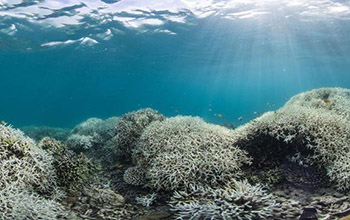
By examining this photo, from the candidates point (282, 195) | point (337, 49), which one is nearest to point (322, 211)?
point (282, 195)

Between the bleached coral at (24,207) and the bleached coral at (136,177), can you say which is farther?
the bleached coral at (136,177)

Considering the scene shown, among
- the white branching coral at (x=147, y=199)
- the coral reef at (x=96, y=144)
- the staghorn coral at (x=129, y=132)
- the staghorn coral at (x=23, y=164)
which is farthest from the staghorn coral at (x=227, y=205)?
the coral reef at (x=96, y=144)

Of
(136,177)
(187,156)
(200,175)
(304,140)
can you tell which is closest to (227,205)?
(200,175)

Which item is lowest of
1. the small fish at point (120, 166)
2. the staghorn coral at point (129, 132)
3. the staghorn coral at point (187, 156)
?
the small fish at point (120, 166)

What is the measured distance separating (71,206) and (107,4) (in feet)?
65.0

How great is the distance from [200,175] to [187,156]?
558mm

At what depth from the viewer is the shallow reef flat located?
182 inches

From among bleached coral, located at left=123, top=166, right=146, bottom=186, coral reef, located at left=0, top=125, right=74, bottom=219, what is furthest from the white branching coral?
coral reef, located at left=0, top=125, right=74, bottom=219

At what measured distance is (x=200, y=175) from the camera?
5.74 m

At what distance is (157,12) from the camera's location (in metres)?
23.8

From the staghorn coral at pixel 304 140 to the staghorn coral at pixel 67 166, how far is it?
4363mm

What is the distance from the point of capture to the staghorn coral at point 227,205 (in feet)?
14.4

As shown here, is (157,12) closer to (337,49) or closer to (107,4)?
(107,4)

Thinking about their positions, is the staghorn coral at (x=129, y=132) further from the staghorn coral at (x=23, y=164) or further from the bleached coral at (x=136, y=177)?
the staghorn coral at (x=23, y=164)
